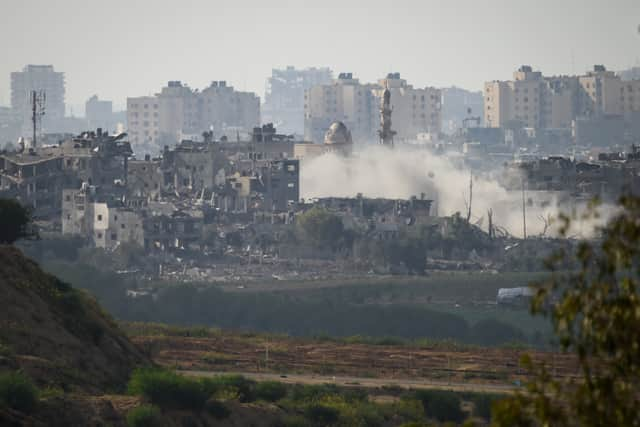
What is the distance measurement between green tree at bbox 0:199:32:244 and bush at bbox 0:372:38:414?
18.8 metres

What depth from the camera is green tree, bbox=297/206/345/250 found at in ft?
382

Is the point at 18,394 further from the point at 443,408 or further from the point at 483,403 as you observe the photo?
the point at 483,403

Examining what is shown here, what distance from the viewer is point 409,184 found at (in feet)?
516

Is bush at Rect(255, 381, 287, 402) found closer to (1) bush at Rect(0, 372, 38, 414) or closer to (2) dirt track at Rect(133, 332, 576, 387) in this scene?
(2) dirt track at Rect(133, 332, 576, 387)

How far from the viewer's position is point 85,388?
3859cm

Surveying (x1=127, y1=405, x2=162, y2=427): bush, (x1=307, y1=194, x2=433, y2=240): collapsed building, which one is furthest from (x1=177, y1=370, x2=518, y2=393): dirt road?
(x1=307, y1=194, x2=433, y2=240): collapsed building

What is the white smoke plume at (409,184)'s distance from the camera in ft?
468

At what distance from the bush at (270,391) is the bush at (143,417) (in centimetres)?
586

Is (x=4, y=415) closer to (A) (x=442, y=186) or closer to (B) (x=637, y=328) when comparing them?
(B) (x=637, y=328)

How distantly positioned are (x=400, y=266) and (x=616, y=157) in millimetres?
45377

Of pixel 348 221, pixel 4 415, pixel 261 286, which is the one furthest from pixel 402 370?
pixel 348 221

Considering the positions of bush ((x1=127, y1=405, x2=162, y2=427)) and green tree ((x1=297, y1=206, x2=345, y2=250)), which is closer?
bush ((x1=127, y1=405, x2=162, y2=427))

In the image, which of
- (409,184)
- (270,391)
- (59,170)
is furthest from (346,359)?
(409,184)

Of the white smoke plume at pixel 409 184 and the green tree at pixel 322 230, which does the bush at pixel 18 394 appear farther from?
the white smoke plume at pixel 409 184
